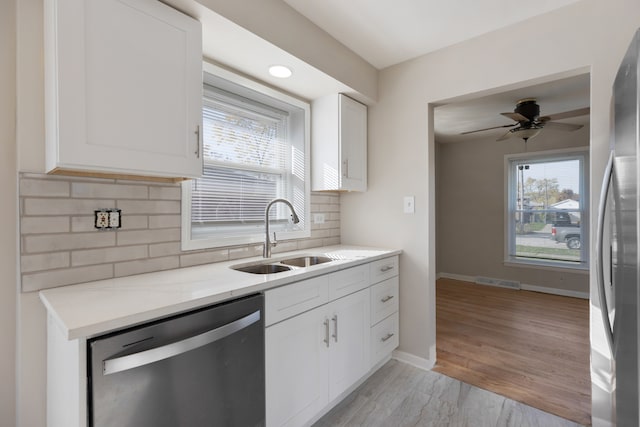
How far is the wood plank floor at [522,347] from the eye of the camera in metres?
2.12

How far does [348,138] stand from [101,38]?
176cm

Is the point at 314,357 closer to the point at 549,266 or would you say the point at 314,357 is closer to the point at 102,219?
the point at 102,219

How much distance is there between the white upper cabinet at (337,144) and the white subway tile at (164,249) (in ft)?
4.12

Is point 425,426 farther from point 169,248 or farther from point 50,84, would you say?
point 50,84

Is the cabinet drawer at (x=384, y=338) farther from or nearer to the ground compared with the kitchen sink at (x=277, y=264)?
nearer to the ground

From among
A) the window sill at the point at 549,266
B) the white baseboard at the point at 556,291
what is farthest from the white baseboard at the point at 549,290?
the window sill at the point at 549,266

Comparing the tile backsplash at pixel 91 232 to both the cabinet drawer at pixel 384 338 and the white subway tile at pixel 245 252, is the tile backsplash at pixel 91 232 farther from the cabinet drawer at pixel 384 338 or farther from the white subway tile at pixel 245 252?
the cabinet drawer at pixel 384 338

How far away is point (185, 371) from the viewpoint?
1.10m

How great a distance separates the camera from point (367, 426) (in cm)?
179

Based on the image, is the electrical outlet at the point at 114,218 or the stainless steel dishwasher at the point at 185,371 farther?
the electrical outlet at the point at 114,218

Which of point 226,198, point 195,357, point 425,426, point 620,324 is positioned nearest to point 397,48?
point 226,198

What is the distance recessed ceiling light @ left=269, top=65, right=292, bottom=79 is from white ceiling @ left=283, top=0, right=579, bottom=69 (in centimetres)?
35

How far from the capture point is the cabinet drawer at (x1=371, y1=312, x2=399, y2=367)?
7.30 ft

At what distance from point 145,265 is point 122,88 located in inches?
33.9
